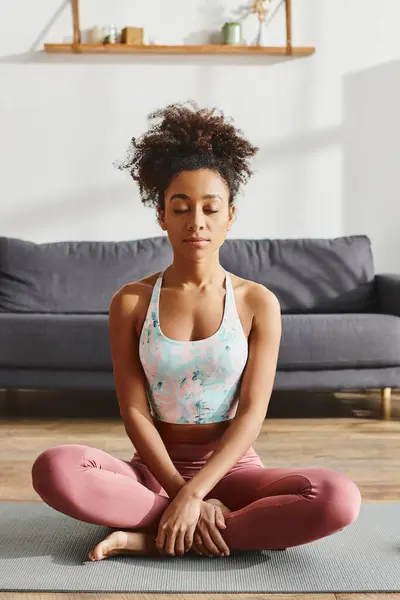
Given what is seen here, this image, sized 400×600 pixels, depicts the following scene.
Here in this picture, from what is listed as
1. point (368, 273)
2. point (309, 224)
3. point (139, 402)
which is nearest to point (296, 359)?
point (368, 273)

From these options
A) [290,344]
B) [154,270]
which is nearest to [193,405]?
[290,344]

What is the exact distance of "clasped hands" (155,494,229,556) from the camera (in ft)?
4.99

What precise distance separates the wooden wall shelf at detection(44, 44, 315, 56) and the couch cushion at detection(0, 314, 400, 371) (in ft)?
5.46

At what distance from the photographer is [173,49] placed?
425cm

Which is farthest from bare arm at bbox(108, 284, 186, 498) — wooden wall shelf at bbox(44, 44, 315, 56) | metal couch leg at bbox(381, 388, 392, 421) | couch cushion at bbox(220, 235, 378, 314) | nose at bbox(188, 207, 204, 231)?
wooden wall shelf at bbox(44, 44, 315, 56)

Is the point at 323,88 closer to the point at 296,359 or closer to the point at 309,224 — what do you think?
the point at 309,224

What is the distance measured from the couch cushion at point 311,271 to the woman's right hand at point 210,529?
2388mm

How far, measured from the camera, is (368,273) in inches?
155

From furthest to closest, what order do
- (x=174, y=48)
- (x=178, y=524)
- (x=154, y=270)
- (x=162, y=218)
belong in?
(x=174, y=48)
(x=154, y=270)
(x=162, y=218)
(x=178, y=524)

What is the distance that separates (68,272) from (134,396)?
223cm

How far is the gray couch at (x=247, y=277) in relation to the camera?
3.28 metres

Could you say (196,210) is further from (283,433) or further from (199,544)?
(283,433)

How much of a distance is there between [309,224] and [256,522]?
297 cm

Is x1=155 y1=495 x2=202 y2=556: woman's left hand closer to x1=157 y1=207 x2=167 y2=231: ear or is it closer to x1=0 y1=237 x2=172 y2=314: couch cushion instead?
x1=157 y1=207 x2=167 y2=231: ear
